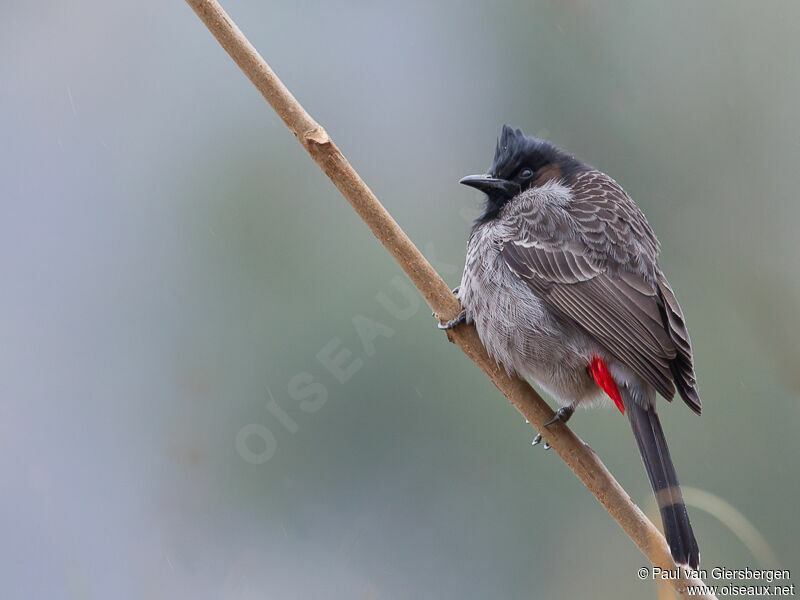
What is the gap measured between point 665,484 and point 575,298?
2.53ft

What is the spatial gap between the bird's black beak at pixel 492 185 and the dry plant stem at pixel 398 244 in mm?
725

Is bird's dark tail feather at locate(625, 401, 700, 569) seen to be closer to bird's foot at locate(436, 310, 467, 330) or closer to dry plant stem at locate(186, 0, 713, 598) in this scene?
dry plant stem at locate(186, 0, 713, 598)

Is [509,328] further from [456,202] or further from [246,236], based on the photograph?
[246,236]

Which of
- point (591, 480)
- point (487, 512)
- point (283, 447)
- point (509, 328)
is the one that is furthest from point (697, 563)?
point (283, 447)

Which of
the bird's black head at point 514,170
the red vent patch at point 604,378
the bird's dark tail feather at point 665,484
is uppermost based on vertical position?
the bird's black head at point 514,170

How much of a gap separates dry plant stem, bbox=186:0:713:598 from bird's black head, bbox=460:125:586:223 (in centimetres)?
76

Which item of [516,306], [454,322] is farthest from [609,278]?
[454,322]

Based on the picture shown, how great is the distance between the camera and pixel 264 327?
4.27 meters

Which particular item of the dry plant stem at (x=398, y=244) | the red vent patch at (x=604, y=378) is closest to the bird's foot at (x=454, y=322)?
the dry plant stem at (x=398, y=244)

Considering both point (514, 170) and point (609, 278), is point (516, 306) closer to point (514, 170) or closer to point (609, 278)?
point (609, 278)

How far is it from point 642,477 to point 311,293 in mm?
1843

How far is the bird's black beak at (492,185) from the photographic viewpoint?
334 cm

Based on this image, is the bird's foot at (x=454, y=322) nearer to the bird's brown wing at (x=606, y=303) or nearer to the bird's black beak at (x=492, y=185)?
the bird's brown wing at (x=606, y=303)

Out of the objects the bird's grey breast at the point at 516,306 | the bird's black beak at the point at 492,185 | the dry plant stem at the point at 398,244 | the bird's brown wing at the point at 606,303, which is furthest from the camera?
the bird's black beak at the point at 492,185
